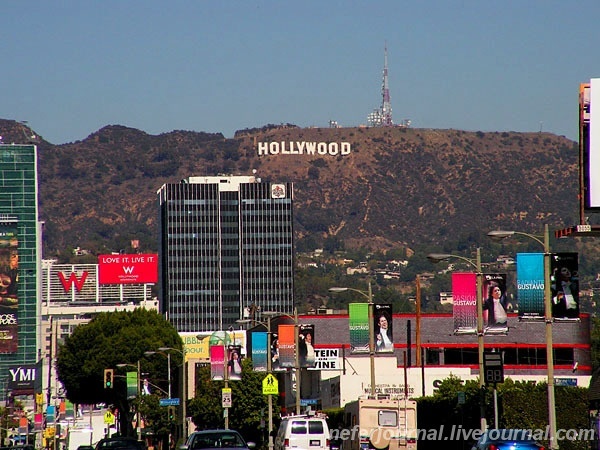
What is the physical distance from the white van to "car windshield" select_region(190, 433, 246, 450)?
11.5 metres

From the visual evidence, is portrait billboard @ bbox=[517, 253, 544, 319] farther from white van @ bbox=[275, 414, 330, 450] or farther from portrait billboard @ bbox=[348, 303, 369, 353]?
portrait billboard @ bbox=[348, 303, 369, 353]

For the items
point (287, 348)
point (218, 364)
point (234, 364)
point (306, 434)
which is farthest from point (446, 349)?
point (306, 434)

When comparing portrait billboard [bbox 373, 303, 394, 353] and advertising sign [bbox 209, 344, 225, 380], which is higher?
portrait billboard [bbox 373, 303, 394, 353]

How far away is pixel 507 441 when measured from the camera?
39781mm

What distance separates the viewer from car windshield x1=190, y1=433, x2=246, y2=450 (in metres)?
40.2

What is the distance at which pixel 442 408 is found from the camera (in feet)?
220

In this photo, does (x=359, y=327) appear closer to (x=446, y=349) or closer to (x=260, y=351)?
(x=260, y=351)

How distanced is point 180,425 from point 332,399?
28.2 meters

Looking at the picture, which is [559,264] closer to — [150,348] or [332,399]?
[332,399]

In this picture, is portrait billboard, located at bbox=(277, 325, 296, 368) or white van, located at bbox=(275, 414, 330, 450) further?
Result: portrait billboard, located at bbox=(277, 325, 296, 368)

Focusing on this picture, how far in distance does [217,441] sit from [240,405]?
76.9 m

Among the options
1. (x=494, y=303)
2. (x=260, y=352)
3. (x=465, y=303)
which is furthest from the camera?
(x=260, y=352)

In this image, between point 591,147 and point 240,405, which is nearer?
point 591,147

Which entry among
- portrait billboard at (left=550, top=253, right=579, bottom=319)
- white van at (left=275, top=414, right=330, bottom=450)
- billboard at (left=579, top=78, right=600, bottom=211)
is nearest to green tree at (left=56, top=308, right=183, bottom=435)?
white van at (left=275, top=414, right=330, bottom=450)
